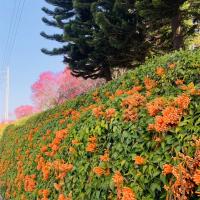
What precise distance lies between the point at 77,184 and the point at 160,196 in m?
1.54

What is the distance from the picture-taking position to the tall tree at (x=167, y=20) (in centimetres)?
1293

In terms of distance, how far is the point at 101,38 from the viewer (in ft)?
54.3

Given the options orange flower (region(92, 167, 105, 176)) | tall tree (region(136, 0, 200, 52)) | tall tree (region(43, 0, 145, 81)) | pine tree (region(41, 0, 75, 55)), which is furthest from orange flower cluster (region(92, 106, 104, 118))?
pine tree (region(41, 0, 75, 55))

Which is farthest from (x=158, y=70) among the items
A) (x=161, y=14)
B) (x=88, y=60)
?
(x=88, y=60)

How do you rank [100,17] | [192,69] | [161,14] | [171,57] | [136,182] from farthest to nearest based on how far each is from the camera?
1. [100,17]
2. [161,14]
3. [171,57]
4. [192,69]
5. [136,182]

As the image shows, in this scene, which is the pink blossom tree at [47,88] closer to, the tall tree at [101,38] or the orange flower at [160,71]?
the tall tree at [101,38]

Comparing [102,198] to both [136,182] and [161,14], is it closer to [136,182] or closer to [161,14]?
[136,182]

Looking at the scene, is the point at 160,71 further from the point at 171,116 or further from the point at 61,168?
the point at 171,116

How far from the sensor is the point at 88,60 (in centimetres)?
1923

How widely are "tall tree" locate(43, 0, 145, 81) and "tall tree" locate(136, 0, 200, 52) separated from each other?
754mm

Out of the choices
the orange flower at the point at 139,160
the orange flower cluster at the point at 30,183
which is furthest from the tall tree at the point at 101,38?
the orange flower at the point at 139,160

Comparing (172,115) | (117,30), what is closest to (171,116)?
(172,115)

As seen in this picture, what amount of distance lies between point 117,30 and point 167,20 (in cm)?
194

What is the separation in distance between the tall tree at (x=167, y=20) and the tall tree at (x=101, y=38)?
2.47ft
